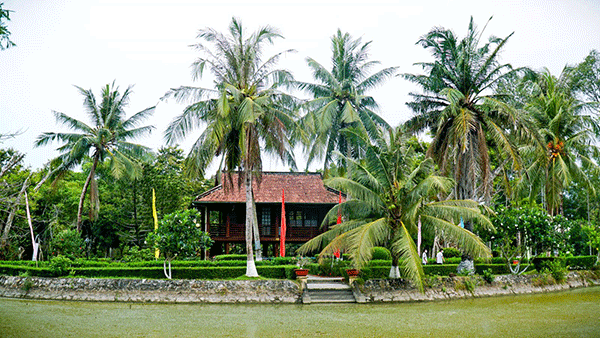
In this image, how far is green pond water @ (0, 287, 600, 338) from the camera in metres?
10.9

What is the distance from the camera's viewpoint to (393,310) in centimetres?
1446

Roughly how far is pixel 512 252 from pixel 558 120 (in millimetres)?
7729

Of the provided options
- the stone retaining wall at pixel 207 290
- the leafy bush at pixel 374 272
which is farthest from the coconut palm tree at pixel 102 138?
the leafy bush at pixel 374 272

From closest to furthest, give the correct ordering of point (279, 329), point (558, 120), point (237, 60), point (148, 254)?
point (279, 329)
point (237, 60)
point (148, 254)
point (558, 120)

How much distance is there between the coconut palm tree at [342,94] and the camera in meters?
23.8

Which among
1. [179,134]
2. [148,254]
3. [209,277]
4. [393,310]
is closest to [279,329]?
[393,310]

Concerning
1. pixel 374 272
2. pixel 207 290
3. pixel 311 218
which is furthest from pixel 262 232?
pixel 374 272

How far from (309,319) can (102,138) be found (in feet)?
52.7

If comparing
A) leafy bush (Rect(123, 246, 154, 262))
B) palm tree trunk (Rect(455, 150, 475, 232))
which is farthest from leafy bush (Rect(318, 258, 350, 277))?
leafy bush (Rect(123, 246, 154, 262))

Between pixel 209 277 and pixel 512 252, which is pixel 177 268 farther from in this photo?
pixel 512 252

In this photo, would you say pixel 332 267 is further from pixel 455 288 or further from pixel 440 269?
pixel 455 288

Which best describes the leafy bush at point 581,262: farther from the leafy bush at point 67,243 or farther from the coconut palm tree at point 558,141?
the leafy bush at point 67,243

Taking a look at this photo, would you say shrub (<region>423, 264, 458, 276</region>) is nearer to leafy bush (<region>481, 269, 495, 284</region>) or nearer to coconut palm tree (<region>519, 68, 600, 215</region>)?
leafy bush (<region>481, 269, 495, 284</region>)

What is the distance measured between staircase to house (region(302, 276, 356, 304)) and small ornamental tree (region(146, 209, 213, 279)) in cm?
461
